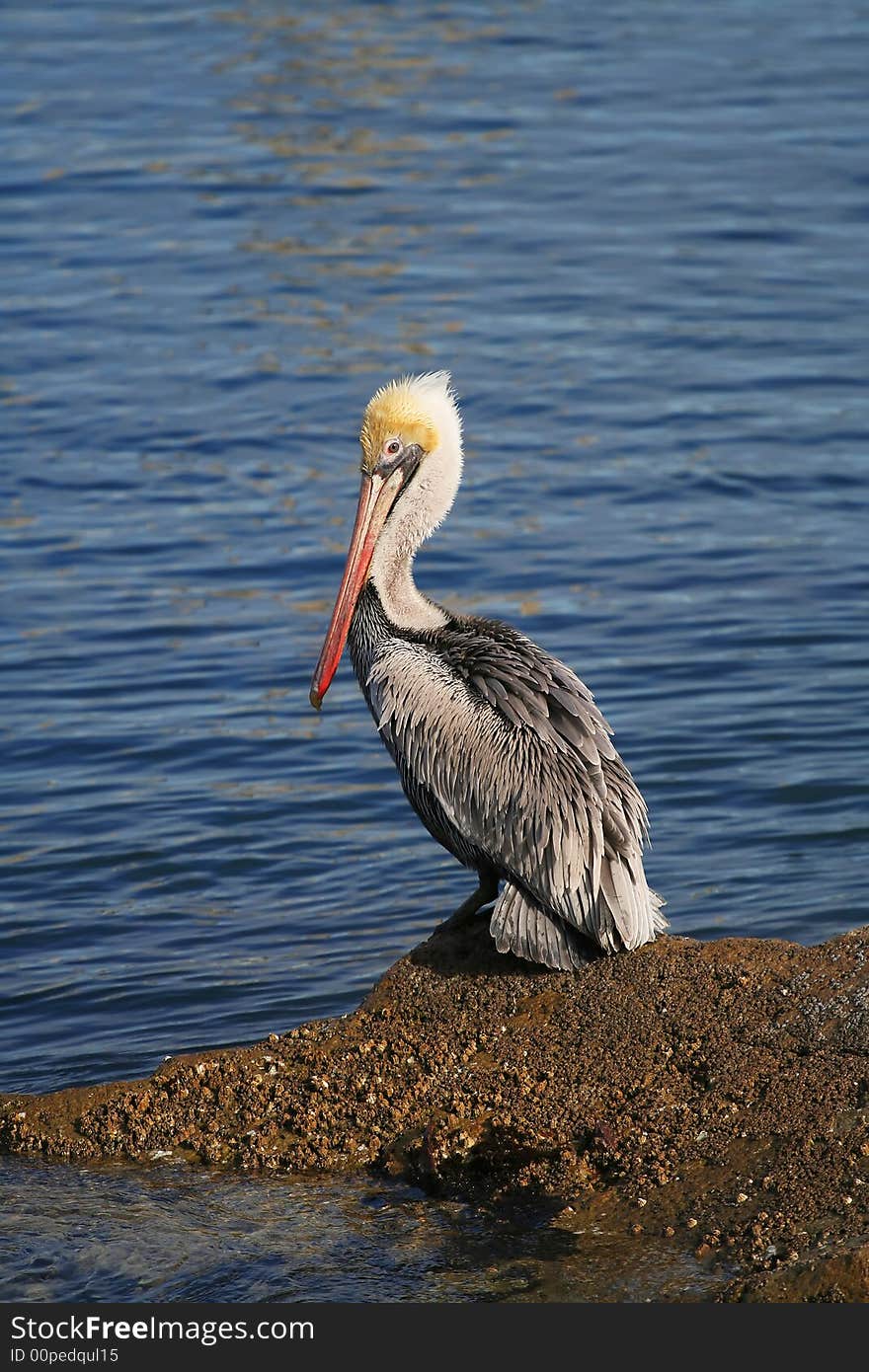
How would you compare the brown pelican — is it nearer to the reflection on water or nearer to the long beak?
the long beak

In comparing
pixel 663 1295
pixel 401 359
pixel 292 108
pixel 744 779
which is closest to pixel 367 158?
pixel 292 108

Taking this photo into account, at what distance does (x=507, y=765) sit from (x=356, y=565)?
3.80ft

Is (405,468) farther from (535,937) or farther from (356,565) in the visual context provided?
(535,937)

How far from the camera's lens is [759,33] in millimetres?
19297

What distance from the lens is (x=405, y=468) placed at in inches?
262

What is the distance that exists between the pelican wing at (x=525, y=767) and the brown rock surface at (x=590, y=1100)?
22 cm

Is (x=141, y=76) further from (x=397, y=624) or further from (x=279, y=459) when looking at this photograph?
(x=397, y=624)

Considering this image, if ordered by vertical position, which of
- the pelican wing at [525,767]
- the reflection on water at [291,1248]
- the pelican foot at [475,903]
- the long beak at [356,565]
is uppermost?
the long beak at [356,565]

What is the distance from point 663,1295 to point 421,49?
54.8 feet

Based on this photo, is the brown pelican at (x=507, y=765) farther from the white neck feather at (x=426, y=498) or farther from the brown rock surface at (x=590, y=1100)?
the brown rock surface at (x=590, y=1100)

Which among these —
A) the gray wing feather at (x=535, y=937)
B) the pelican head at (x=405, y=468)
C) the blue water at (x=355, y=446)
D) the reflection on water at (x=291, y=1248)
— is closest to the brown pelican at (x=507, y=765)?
the gray wing feather at (x=535, y=937)

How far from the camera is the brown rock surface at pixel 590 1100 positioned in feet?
14.3

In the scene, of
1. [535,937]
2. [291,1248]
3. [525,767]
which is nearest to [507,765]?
[525,767]

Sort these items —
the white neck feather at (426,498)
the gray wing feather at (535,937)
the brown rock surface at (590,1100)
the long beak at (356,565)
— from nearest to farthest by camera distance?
the brown rock surface at (590,1100)
the gray wing feather at (535,937)
the long beak at (356,565)
the white neck feather at (426,498)
